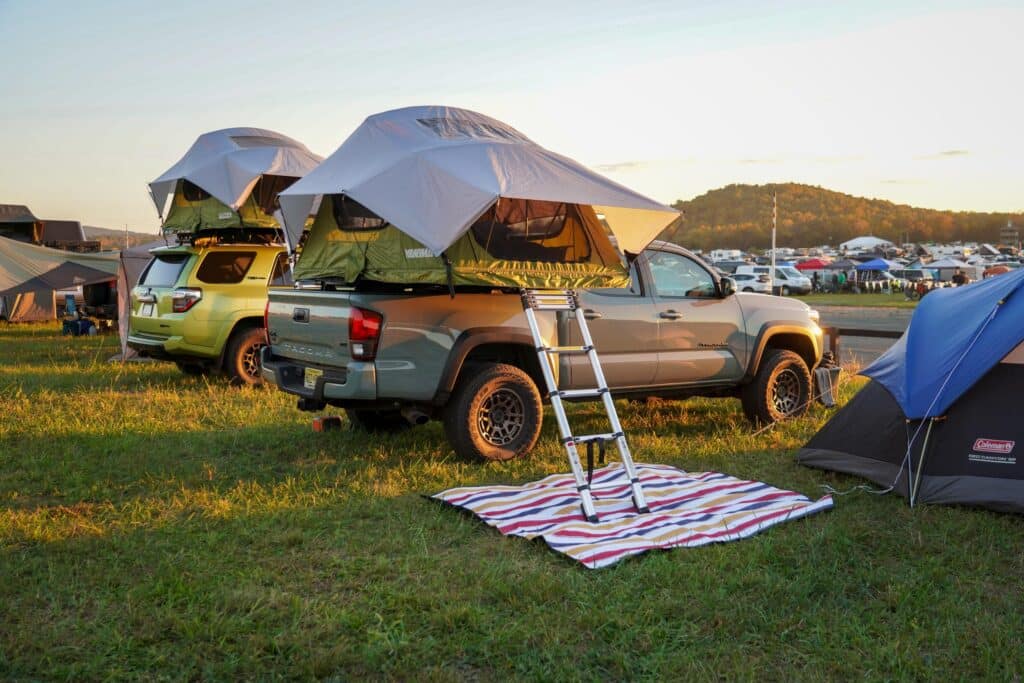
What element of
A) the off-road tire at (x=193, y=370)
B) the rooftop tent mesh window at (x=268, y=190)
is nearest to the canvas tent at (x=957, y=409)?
the rooftop tent mesh window at (x=268, y=190)

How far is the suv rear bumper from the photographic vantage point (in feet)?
22.7

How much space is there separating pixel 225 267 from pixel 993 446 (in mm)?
8752

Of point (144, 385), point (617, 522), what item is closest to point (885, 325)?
point (144, 385)

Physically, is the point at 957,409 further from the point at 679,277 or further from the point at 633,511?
the point at 679,277

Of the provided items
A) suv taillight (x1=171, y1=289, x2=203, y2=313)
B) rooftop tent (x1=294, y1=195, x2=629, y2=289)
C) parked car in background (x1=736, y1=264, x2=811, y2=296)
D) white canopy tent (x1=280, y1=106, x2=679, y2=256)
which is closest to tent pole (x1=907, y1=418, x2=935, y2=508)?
white canopy tent (x1=280, y1=106, x2=679, y2=256)

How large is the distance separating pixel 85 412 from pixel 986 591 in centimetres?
841

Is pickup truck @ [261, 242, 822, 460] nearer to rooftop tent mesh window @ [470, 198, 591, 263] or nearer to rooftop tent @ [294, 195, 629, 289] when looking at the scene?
rooftop tent @ [294, 195, 629, 289]

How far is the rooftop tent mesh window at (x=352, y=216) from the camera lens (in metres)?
7.48

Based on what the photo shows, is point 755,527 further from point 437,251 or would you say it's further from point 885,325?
point 885,325

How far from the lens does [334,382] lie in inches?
279

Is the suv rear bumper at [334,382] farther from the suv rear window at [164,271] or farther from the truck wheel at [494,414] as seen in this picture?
the suv rear window at [164,271]

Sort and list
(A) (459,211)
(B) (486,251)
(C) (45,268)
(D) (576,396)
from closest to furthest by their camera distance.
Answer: (A) (459,211), (D) (576,396), (B) (486,251), (C) (45,268)

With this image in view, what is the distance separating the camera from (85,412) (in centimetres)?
966

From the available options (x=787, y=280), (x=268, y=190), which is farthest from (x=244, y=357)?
(x=787, y=280)
